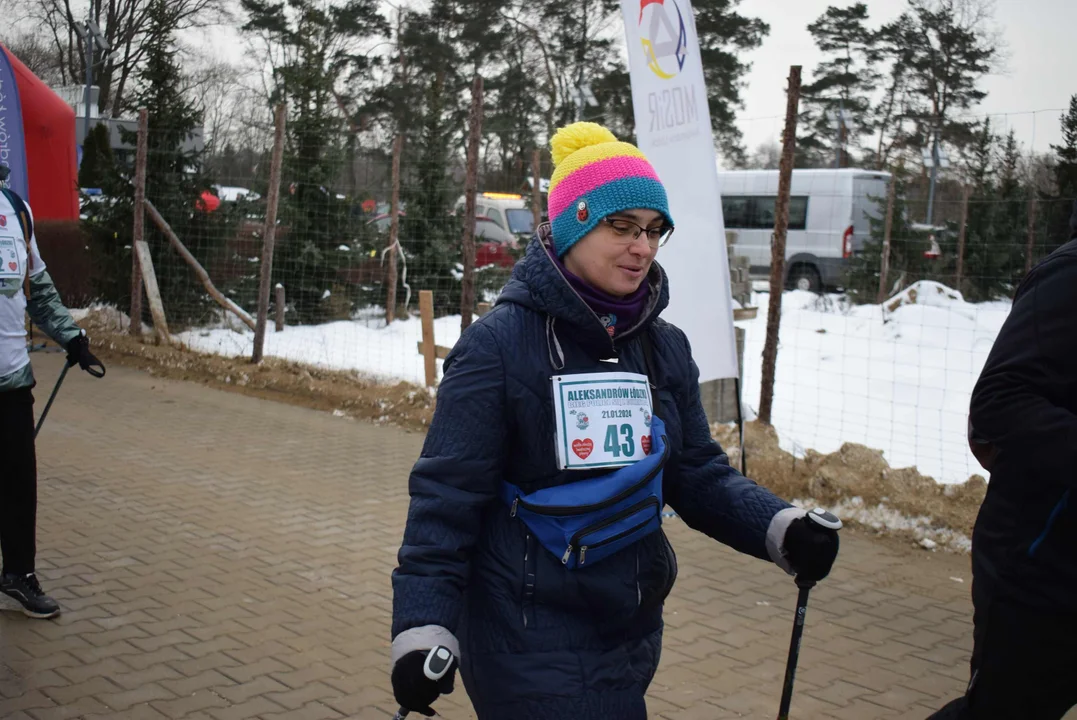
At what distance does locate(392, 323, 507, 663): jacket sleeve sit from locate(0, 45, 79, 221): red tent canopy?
35.0ft

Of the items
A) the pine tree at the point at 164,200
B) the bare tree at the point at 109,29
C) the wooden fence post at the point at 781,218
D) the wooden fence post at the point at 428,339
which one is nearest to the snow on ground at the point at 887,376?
the wooden fence post at the point at 781,218

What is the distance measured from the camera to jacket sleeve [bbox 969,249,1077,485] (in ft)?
7.91

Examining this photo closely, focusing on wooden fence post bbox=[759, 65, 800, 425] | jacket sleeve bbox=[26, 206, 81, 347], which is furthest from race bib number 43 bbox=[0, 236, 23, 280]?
wooden fence post bbox=[759, 65, 800, 425]

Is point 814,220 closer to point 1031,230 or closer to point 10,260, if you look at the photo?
point 1031,230

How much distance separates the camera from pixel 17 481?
4.61 meters

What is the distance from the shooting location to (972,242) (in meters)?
17.1

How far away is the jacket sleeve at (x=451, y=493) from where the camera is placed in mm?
2080

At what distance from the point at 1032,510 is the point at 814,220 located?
18.2 meters

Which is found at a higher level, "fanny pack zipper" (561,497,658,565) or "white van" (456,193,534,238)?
"white van" (456,193,534,238)

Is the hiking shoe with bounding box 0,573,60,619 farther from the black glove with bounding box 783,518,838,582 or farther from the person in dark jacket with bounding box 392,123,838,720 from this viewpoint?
the black glove with bounding box 783,518,838,582

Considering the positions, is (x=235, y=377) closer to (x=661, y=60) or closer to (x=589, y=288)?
(x=661, y=60)

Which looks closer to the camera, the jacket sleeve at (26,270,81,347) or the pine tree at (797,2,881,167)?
the jacket sleeve at (26,270,81,347)

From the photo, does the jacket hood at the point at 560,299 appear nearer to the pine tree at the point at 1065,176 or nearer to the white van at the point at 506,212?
the pine tree at the point at 1065,176

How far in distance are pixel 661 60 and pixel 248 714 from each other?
4.60 m
